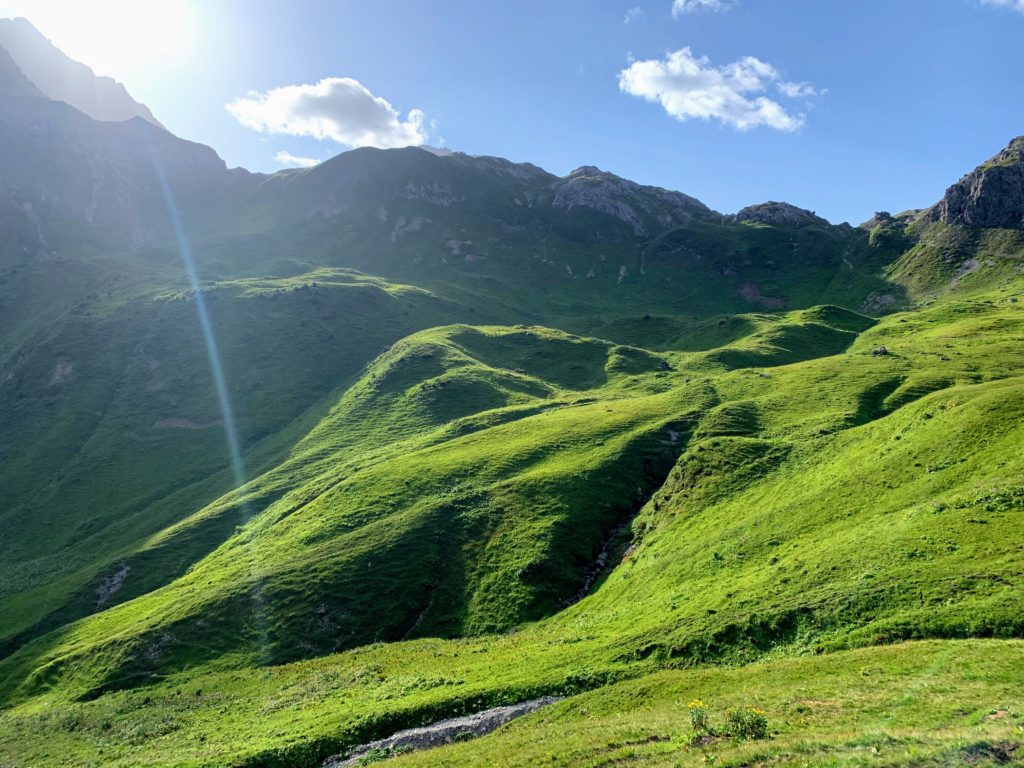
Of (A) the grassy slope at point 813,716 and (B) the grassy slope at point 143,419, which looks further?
(B) the grassy slope at point 143,419

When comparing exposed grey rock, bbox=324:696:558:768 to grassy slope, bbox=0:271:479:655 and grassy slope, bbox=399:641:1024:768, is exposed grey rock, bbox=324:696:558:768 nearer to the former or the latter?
grassy slope, bbox=399:641:1024:768

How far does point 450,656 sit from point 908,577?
3331 centimetres

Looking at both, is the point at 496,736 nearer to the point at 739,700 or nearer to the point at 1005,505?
the point at 739,700

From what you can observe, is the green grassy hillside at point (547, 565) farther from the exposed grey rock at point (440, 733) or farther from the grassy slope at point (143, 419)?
the exposed grey rock at point (440, 733)

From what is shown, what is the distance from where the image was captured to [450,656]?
47.0 metres

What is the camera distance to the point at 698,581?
44.6 metres

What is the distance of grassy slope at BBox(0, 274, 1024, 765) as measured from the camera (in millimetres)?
33750

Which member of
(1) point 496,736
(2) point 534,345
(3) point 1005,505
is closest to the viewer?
(1) point 496,736

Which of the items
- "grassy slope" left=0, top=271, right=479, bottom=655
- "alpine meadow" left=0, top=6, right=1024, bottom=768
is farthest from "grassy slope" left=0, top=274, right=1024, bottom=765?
"grassy slope" left=0, top=271, right=479, bottom=655

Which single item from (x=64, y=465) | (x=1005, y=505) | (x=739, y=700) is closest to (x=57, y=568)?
(x=64, y=465)

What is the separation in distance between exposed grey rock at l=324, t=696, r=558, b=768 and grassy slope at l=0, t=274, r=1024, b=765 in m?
1.13

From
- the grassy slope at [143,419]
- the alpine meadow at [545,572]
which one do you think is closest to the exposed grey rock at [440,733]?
the alpine meadow at [545,572]

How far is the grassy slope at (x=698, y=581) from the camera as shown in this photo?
3375 cm

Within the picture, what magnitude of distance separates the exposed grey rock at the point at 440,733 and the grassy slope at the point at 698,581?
1.13 metres
